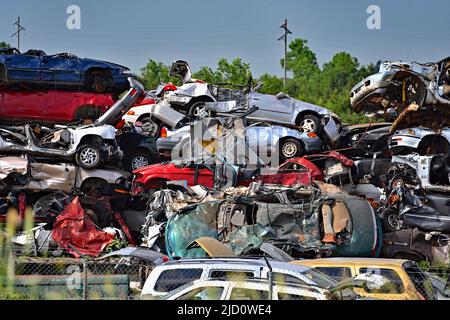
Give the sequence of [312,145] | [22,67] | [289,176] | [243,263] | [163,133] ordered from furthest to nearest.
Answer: [22,67], [312,145], [163,133], [289,176], [243,263]

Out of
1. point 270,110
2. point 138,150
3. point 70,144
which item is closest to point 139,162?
point 138,150

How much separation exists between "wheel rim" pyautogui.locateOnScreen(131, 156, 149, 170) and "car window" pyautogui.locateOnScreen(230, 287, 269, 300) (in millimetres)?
12958

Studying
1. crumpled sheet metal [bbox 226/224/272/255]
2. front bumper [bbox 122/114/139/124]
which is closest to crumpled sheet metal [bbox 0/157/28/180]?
front bumper [bbox 122/114/139/124]

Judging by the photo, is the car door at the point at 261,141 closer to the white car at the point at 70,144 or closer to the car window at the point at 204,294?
the white car at the point at 70,144

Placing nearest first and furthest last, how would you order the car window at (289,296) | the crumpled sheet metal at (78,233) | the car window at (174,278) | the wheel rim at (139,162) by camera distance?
the car window at (289,296) → the car window at (174,278) → the crumpled sheet metal at (78,233) → the wheel rim at (139,162)

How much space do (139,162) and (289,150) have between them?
156 inches

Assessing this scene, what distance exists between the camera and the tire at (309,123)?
22297 mm

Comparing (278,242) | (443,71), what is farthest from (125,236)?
(443,71)

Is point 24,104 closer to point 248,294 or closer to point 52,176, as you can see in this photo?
point 52,176

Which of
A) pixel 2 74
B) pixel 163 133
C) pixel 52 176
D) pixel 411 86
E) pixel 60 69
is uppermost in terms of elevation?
pixel 60 69

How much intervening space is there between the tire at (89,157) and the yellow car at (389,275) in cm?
941

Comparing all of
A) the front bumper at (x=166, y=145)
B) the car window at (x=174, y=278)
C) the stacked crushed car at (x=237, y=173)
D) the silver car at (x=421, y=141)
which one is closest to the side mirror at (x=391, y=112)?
the stacked crushed car at (x=237, y=173)

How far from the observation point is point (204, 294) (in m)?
8.27
